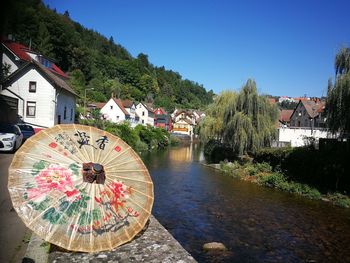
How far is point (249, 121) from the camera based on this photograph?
34.5m

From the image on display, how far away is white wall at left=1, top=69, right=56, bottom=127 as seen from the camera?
33.2 metres

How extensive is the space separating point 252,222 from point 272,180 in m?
10.8

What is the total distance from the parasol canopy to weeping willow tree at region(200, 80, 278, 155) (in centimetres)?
2712

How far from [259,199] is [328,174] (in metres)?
5.37

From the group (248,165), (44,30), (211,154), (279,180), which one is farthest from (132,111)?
(279,180)

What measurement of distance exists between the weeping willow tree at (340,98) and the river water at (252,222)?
5.41 meters

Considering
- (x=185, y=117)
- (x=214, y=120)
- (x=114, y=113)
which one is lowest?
(x=214, y=120)

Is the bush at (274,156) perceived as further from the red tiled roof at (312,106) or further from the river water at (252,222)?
the red tiled roof at (312,106)

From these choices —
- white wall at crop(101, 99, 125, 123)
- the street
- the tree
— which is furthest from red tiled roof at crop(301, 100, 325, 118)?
the street

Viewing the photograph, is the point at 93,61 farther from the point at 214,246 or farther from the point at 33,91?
the point at 214,246

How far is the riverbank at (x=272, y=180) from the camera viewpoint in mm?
20688

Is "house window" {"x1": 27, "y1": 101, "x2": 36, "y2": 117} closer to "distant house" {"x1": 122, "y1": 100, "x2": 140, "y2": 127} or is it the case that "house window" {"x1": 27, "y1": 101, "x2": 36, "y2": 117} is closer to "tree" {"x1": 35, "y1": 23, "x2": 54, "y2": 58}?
"tree" {"x1": 35, "y1": 23, "x2": 54, "y2": 58}

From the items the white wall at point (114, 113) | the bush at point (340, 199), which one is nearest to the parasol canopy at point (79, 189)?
the bush at point (340, 199)

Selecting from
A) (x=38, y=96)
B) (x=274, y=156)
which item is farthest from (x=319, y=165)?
(x=38, y=96)
